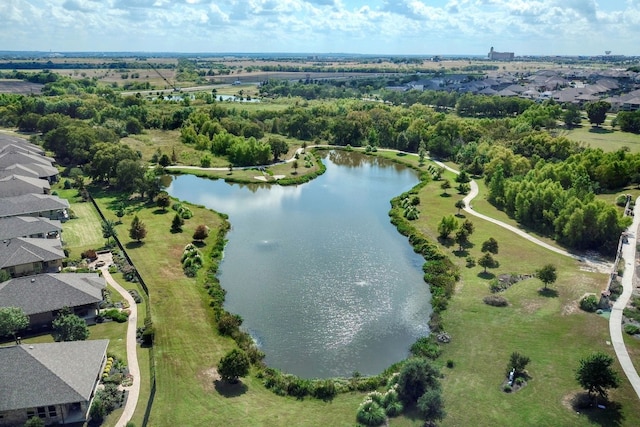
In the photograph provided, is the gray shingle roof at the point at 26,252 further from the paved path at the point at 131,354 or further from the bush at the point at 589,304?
the bush at the point at 589,304

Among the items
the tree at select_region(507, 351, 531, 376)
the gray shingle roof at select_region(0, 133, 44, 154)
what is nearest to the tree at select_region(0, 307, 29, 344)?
the tree at select_region(507, 351, 531, 376)

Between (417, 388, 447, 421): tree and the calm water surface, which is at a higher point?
(417, 388, 447, 421): tree

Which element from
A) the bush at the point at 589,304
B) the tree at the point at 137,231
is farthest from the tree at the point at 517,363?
the tree at the point at 137,231

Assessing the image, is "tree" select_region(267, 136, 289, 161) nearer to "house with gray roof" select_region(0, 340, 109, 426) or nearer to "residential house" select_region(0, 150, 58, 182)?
"residential house" select_region(0, 150, 58, 182)

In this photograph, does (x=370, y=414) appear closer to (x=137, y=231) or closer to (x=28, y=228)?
(x=137, y=231)

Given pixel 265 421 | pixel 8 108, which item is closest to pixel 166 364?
pixel 265 421

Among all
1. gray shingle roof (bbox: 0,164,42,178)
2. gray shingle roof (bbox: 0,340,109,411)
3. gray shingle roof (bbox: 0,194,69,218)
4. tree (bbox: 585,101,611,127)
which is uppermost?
tree (bbox: 585,101,611,127)
